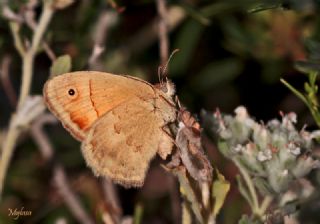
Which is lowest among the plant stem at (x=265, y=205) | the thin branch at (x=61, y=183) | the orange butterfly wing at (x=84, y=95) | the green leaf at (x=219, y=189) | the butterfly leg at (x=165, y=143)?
the thin branch at (x=61, y=183)

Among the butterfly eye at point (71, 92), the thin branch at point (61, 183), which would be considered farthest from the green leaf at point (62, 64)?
the thin branch at point (61, 183)

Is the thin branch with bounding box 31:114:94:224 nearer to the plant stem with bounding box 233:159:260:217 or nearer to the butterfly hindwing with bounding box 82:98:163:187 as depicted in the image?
the butterfly hindwing with bounding box 82:98:163:187

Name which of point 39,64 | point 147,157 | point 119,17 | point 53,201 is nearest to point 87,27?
point 119,17

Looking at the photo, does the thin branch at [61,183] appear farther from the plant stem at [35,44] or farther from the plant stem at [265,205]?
the plant stem at [265,205]

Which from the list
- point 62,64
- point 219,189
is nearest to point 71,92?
point 62,64

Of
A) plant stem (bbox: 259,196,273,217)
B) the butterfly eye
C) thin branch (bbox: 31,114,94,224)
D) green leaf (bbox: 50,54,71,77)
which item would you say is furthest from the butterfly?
thin branch (bbox: 31,114,94,224)

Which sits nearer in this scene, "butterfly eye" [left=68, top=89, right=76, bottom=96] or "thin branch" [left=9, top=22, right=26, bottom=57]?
"butterfly eye" [left=68, top=89, right=76, bottom=96]
